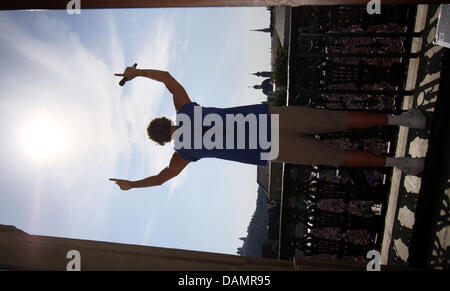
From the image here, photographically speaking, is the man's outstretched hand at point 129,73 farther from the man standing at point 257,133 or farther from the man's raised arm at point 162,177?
the man's raised arm at point 162,177

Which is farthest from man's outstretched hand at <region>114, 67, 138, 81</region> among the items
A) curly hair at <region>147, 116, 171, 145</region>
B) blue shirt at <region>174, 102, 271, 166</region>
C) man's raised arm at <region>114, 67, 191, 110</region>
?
blue shirt at <region>174, 102, 271, 166</region>

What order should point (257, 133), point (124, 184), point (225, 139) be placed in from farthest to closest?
point (124, 184)
point (225, 139)
point (257, 133)

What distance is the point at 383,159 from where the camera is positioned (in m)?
3.26

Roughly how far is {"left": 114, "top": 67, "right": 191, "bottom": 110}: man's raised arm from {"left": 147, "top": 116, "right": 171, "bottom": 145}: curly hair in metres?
0.25

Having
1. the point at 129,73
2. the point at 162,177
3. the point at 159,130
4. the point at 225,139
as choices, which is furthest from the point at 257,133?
the point at 129,73

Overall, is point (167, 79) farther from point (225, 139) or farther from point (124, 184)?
point (124, 184)

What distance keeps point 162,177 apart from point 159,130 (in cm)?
61

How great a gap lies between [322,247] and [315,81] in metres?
2.84

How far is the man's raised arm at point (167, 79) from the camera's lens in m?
3.59

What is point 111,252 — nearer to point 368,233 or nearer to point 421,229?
point 421,229

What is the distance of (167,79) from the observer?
3.62 meters

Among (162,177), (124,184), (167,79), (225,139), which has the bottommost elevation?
(124,184)

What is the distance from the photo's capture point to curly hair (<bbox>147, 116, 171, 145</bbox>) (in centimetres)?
361
